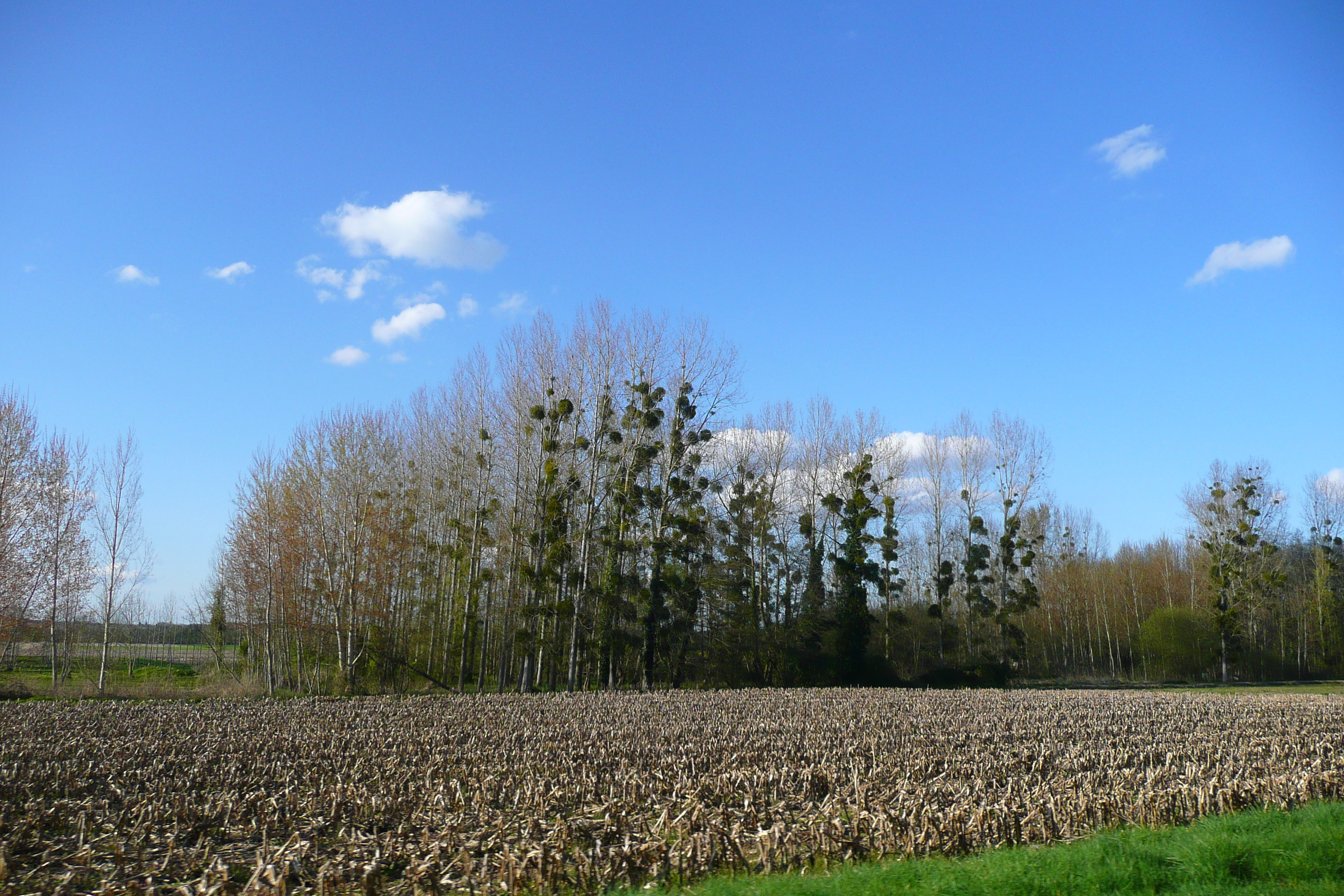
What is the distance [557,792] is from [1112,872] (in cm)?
527

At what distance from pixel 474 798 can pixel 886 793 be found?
4318 millimetres

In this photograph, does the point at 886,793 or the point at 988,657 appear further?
the point at 988,657

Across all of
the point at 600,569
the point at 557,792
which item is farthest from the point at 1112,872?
the point at 600,569

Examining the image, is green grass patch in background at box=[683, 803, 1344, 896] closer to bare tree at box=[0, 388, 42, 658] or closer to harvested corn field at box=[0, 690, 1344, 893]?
Answer: harvested corn field at box=[0, 690, 1344, 893]

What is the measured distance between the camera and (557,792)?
8.47m

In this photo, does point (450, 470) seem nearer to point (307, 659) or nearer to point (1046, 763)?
point (307, 659)

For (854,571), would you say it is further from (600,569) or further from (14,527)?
(14,527)

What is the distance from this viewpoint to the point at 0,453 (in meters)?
26.0

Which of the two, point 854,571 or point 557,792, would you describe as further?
point 854,571

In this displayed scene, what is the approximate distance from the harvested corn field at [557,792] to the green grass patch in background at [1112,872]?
0.57m

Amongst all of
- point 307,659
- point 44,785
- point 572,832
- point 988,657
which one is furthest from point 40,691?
point 988,657

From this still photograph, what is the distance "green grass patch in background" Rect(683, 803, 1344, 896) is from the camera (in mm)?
5441

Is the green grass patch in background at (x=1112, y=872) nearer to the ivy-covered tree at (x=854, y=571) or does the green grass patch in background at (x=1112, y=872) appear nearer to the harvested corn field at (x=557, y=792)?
the harvested corn field at (x=557, y=792)

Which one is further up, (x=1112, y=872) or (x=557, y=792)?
(x=1112, y=872)
